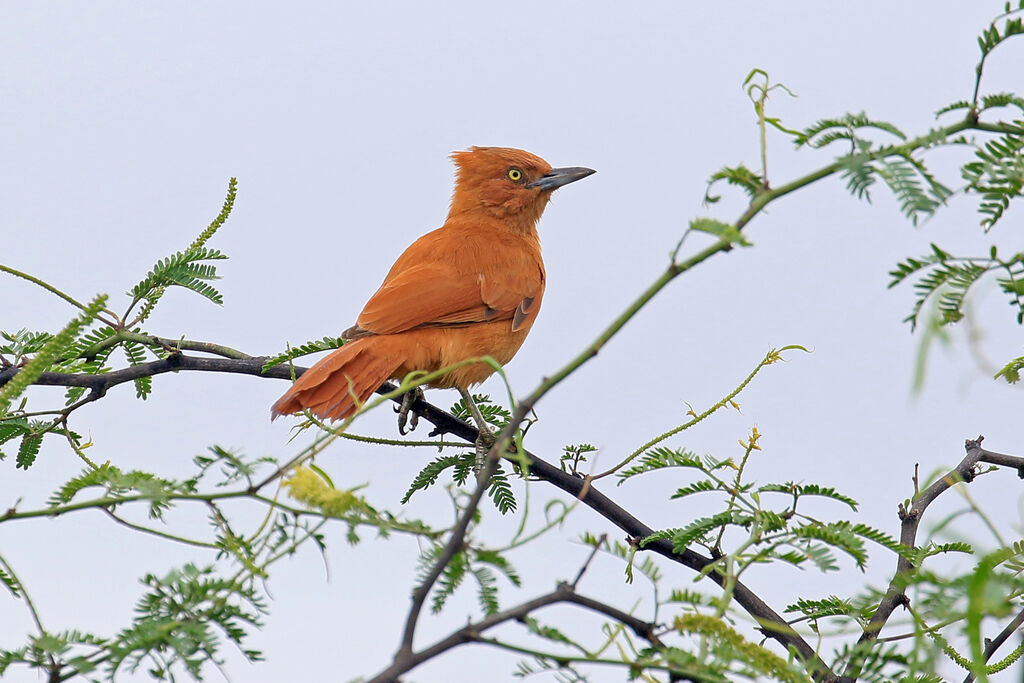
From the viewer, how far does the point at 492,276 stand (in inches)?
201

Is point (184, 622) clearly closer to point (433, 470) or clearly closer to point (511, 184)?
point (433, 470)

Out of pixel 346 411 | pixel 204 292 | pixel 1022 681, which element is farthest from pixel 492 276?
pixel 1022 681

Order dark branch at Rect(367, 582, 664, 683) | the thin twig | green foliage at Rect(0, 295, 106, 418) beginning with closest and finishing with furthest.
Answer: dark branch at Rect(367, 582, 664, 683)
green foliage at Rect(0, 295, 106, 418)
the thin twig

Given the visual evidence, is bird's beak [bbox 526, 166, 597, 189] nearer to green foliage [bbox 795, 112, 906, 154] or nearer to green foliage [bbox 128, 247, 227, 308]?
green foliage [bbox 128, 247, 227, 308]

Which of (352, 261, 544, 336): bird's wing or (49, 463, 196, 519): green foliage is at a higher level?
(352, 261, 544, 336): bird's wing

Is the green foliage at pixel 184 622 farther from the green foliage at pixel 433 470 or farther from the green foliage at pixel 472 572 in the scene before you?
the green foliage at pixel 433 470

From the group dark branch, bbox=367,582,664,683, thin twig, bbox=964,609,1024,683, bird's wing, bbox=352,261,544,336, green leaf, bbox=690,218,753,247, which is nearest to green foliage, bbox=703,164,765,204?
green leaf, bbox=690,218,753,247

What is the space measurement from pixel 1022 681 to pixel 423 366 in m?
3.17

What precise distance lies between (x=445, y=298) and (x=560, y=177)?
→ 1.60 metres

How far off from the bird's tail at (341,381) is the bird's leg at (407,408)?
0.36 feet

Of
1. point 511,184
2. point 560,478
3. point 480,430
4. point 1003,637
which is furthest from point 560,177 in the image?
point 1003,637

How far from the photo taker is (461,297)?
15.8ft

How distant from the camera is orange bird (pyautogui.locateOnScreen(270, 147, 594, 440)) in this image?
3847mm

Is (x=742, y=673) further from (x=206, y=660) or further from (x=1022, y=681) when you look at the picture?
(x=206, y=660)
